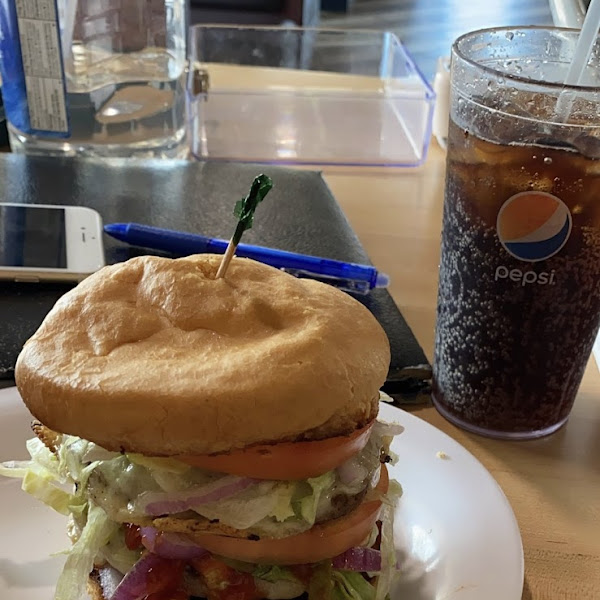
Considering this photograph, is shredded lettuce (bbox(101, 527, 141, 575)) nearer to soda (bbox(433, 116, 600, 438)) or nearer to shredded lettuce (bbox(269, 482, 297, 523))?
shredded lettuce (bbox(269, 482, 297, 523))

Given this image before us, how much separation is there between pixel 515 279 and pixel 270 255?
1.36 feet

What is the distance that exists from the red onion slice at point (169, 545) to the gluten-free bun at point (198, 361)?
0.11 meters

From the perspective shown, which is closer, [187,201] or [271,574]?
[271,574]

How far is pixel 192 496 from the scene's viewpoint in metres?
0.64

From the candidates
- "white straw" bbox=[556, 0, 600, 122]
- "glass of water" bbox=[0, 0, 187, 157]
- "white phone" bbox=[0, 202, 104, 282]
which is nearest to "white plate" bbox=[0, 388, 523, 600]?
"white phone" bbox=[0, 202, 104, 282]

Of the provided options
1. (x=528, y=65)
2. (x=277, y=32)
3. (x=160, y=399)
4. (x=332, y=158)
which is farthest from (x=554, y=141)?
(x=277, y=32)

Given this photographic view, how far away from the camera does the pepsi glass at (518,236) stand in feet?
2.61

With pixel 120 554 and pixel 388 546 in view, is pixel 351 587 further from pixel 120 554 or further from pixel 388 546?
pixel 120 554

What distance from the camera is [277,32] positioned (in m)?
1.95

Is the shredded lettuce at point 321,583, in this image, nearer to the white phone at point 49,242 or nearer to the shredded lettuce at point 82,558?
the shredded lettuce at point 82,558

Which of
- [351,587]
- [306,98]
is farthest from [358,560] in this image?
[306,98]

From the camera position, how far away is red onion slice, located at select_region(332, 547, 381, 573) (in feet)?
2.33

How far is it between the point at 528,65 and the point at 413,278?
0.43 metres

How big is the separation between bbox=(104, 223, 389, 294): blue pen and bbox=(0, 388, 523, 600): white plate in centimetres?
29
